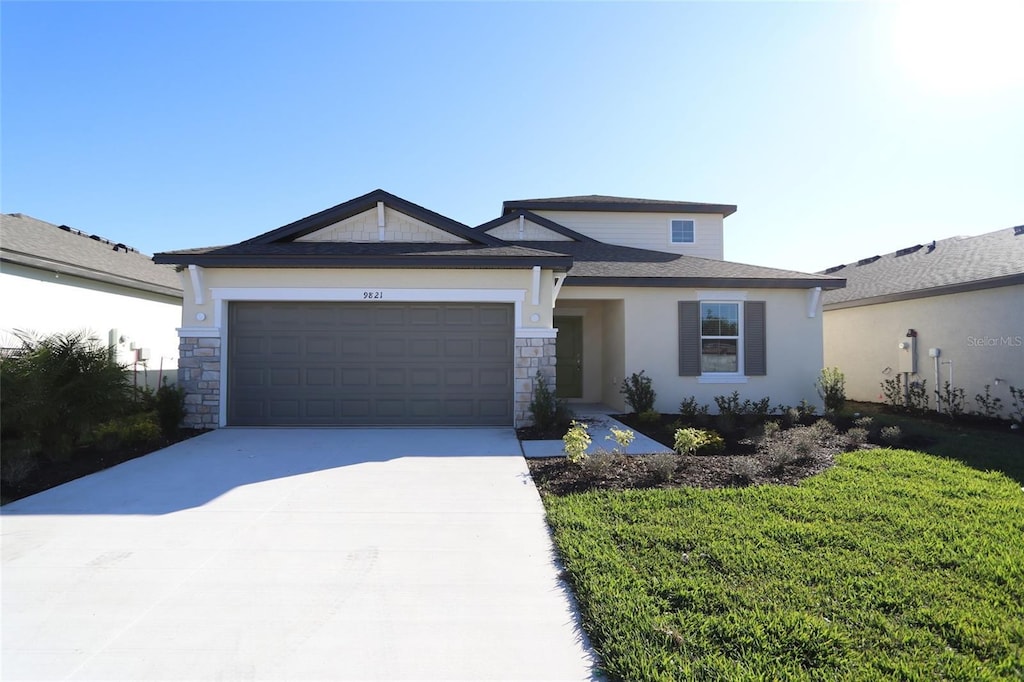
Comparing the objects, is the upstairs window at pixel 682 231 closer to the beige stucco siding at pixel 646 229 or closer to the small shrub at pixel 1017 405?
the beige stucco siding at pixel 646 229

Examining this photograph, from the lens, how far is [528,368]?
30.2 feet

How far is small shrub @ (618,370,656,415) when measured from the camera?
410 inches

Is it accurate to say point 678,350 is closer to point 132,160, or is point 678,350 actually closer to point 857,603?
point 857,603

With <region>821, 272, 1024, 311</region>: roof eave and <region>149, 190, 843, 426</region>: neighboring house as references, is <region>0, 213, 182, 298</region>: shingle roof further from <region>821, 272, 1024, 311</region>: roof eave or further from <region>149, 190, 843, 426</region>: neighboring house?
<region>821, 272, 1024, 311</region>: roof eave

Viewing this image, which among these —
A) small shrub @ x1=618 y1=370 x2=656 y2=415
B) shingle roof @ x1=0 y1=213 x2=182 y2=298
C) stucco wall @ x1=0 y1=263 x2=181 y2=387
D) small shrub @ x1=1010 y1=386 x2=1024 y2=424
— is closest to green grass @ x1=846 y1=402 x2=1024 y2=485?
small shrub @ x1=1010 y1=386 x2=1024 y2=424

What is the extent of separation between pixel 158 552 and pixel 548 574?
312cm

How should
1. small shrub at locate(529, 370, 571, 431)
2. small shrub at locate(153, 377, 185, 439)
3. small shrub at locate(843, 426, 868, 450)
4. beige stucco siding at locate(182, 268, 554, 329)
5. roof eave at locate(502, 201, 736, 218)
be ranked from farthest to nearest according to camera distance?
1. roof eave at locate(502, 201, 736, 218)
2. beige stucco siding at locate(182, 268, 554, 329)
3. small shrub at locate(529, 370, 571, 431)
4. small shrub at locate(153, 377, 185, 439)
5. small shrub at locate(843, 426, 868, 450)

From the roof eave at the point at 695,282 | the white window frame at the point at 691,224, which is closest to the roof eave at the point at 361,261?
the roof eave at the point at 695,282

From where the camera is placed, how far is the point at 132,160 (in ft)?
42.5

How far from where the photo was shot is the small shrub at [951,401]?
34.8 feet

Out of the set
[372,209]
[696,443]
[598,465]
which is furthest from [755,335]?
[372,209]

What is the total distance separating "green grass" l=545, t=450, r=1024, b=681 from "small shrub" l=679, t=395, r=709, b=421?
437 centimetres

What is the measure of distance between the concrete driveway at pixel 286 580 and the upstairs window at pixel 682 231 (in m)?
11.2

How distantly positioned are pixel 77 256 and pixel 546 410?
11.4 m
